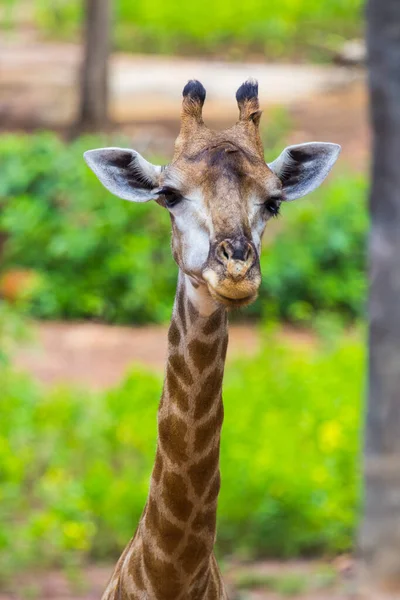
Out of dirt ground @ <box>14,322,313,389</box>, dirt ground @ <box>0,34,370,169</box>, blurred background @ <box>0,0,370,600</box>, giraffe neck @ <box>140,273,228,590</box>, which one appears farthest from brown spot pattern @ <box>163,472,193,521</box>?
dirt ground @ <box>0,34,370,169</box>

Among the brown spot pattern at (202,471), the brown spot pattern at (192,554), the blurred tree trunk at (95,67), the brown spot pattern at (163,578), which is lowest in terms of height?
the brown spot pattern at (163,578)

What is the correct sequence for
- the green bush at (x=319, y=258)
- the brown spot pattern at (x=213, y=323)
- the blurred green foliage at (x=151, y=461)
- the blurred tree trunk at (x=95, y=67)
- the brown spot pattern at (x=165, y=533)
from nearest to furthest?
the brown spot pattern at (x=213, y=323) → the brown spot pattern at (x=165, y=533) → the blurred green foliage at (x=151, y=461) → the green bush at (x=319, y=258) → the blurred tree trunk at (x=95, y=67)

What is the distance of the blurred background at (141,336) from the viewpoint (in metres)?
7.36

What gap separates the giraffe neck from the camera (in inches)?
142

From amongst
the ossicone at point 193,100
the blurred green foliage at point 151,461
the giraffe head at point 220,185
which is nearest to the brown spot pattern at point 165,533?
the giraffe head at point 220,185

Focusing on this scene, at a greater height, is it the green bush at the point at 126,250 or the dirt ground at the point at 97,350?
the green bush at the point at 126,250

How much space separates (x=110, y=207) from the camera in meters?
13.5

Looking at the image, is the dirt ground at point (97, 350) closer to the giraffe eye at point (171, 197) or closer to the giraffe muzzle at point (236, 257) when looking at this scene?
the giraffe eye at point (171, 197)

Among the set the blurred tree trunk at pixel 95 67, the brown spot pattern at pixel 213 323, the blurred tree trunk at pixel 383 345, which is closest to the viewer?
the brown spot pattern at pixel 213 323

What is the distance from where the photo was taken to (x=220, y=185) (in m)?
3.31

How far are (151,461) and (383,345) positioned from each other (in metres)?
2.27

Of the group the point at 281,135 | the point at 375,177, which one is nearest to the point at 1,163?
the point at 281,135

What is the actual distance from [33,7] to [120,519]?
26598 millimetres

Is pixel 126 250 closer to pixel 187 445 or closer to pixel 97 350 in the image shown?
pixel 97 350
